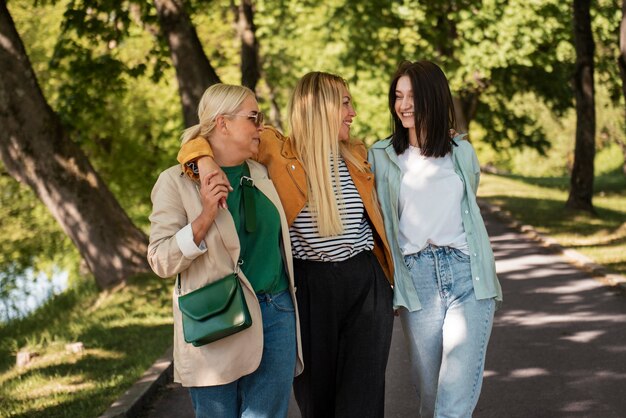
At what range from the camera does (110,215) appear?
50.0 ft

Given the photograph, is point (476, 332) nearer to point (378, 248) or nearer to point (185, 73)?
point (378, 248)

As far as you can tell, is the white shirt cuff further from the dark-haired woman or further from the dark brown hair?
the dark brown hair

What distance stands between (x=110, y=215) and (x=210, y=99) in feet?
37.0

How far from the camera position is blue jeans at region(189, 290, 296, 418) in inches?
167

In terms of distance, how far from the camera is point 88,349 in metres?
10.3

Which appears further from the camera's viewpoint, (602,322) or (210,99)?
(602,322)

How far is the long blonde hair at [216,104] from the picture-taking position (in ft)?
13.8

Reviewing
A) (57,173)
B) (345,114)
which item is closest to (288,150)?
(345,114)

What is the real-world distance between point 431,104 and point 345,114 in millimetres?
463

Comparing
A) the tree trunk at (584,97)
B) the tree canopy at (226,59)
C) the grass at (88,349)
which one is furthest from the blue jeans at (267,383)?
the tree trunk at (584,97)

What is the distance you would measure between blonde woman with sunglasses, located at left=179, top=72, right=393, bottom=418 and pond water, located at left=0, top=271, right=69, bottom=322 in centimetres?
1221

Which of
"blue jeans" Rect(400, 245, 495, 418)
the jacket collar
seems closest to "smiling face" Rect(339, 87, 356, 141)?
the jacket collar

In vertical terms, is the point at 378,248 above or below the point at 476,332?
above

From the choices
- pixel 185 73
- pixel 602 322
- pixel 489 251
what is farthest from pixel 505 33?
pixel 489 251
